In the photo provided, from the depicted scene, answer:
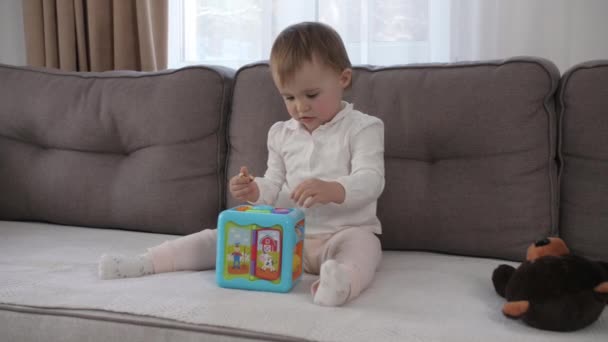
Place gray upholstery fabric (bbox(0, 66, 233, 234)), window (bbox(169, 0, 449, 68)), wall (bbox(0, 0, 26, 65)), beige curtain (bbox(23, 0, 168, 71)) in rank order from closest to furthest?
1. gray upholstery fabric (bbox(0, 66, 233, 234))
2. window (bbox(169, 0, 449, 68))
3. beige curtain (bbox(23, 0, 168, 71))
4. wall (bbox(0, 0, 26, 65))

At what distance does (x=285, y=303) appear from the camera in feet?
3.54

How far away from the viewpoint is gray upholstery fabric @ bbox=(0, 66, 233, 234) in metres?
1.73

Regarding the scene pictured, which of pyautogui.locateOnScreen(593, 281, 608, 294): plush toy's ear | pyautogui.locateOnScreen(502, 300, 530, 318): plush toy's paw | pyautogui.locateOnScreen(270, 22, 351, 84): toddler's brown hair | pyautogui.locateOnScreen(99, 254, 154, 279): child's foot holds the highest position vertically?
pyautogui.locateOnScreen(270, 22, 351, 84): toddler's brown hair

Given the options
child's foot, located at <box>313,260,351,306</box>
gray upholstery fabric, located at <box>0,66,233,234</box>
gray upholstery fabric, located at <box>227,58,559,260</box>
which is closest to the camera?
child's foot, located at <box>313,260,351,306</box>

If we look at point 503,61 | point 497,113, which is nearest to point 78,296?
point 497,113

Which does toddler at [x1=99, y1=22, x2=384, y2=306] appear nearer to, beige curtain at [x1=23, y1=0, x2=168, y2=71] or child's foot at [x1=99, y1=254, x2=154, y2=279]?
child's foot at [x1=99, y1=254, x2=154, y2=279]

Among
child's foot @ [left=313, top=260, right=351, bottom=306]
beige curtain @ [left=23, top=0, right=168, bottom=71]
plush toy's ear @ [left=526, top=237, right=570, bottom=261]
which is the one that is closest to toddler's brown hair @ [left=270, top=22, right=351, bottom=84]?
child's foot @ [left=313, top=260, right=351, bottom=306]

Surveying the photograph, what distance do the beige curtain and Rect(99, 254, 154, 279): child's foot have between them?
50.2 inches

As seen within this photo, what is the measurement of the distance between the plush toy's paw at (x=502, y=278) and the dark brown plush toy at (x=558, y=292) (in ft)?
0.11

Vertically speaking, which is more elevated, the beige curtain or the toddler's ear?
the beige curtain

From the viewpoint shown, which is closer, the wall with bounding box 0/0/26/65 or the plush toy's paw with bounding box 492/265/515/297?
the plush toy's paw with bounding box 492/265/515/297

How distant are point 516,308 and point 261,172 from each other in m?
0.84

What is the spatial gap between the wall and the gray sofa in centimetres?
97

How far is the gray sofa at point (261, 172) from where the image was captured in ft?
3.44
